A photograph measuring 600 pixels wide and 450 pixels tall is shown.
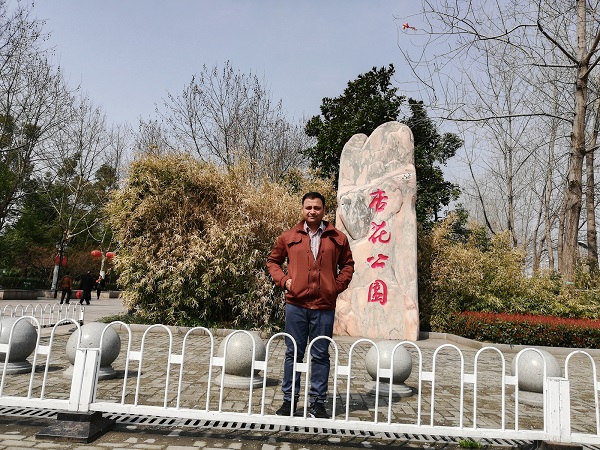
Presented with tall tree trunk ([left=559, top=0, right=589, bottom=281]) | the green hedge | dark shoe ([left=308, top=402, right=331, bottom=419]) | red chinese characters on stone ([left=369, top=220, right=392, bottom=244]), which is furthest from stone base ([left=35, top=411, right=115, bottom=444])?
tall tree trunk ([left=559, top=0, right=589, bottom=281])

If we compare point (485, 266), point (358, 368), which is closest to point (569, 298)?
point (485, 266)

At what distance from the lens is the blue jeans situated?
12.4 ft

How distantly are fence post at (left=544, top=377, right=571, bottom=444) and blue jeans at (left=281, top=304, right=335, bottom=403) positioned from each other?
5.63 feet

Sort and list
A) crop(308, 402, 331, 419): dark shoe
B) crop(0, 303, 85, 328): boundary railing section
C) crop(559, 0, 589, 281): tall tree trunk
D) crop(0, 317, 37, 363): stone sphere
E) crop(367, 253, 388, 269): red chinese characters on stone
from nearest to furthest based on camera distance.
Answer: crop(308, 402, 331, 419): dark shoe → crop(0, 317, 37, 363): stone sphere → crop(0, 303, 85, 328): boundary railing section → crop(367, 253, 388, 269): red chinese characters on stone → crop(559, 0, 589, 281): tall tree trunk

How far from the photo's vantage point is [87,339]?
5113mm

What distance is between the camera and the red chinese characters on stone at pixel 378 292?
10695mm

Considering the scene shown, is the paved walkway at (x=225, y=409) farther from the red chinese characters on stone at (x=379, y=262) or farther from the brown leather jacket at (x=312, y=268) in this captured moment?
the red chinese characters on stone at (x=379, y=262)

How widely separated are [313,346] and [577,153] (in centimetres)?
1179

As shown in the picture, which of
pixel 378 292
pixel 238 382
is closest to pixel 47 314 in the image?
pixel 378 292

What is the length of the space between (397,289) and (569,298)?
5.98 m

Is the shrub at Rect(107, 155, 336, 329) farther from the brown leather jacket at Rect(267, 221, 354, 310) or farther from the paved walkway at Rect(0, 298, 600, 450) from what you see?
the brown leather jacket at Rect(267, 221, 354, 310)

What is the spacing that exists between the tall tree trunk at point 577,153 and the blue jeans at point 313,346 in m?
11.6

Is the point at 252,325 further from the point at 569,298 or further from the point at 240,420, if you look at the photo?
the point at 569,298

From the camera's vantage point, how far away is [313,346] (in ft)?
12.5
